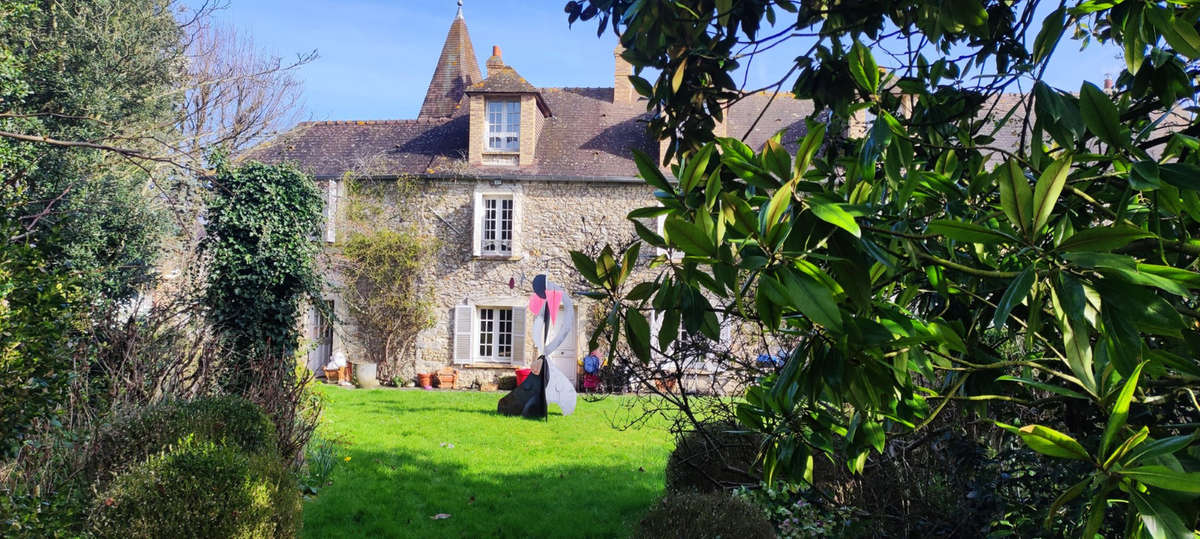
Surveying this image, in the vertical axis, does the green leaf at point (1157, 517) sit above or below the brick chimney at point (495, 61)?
below

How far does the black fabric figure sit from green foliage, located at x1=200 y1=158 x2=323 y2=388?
3.70 metres

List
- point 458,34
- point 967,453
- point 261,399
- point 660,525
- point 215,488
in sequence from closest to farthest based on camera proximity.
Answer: point 967,453
point 660,525
point 215,488
point 261,399
point 458,34

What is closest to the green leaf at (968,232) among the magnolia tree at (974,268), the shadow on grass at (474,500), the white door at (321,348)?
the magnolia tree at (974,268)

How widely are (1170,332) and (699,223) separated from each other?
0.67m

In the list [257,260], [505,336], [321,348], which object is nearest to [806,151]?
[257,260]

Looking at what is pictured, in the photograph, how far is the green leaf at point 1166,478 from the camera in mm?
889

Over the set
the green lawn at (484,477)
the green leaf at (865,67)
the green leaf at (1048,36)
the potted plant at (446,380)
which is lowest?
the potted plant at (446,380)

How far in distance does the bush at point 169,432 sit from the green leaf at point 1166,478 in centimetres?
505

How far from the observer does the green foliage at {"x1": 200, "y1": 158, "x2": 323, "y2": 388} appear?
356 inches

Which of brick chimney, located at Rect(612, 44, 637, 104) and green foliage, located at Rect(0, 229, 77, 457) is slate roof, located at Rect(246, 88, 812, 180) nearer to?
brick chimney, located at Rect(612, 44, 637, 104)

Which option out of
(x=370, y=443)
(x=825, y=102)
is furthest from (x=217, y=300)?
(x=825, y=102)

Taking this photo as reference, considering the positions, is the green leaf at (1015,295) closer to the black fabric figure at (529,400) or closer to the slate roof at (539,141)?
the black fabric figure at (529,400)

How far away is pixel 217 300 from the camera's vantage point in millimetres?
9039

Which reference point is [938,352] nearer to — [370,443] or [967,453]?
[967,453]
